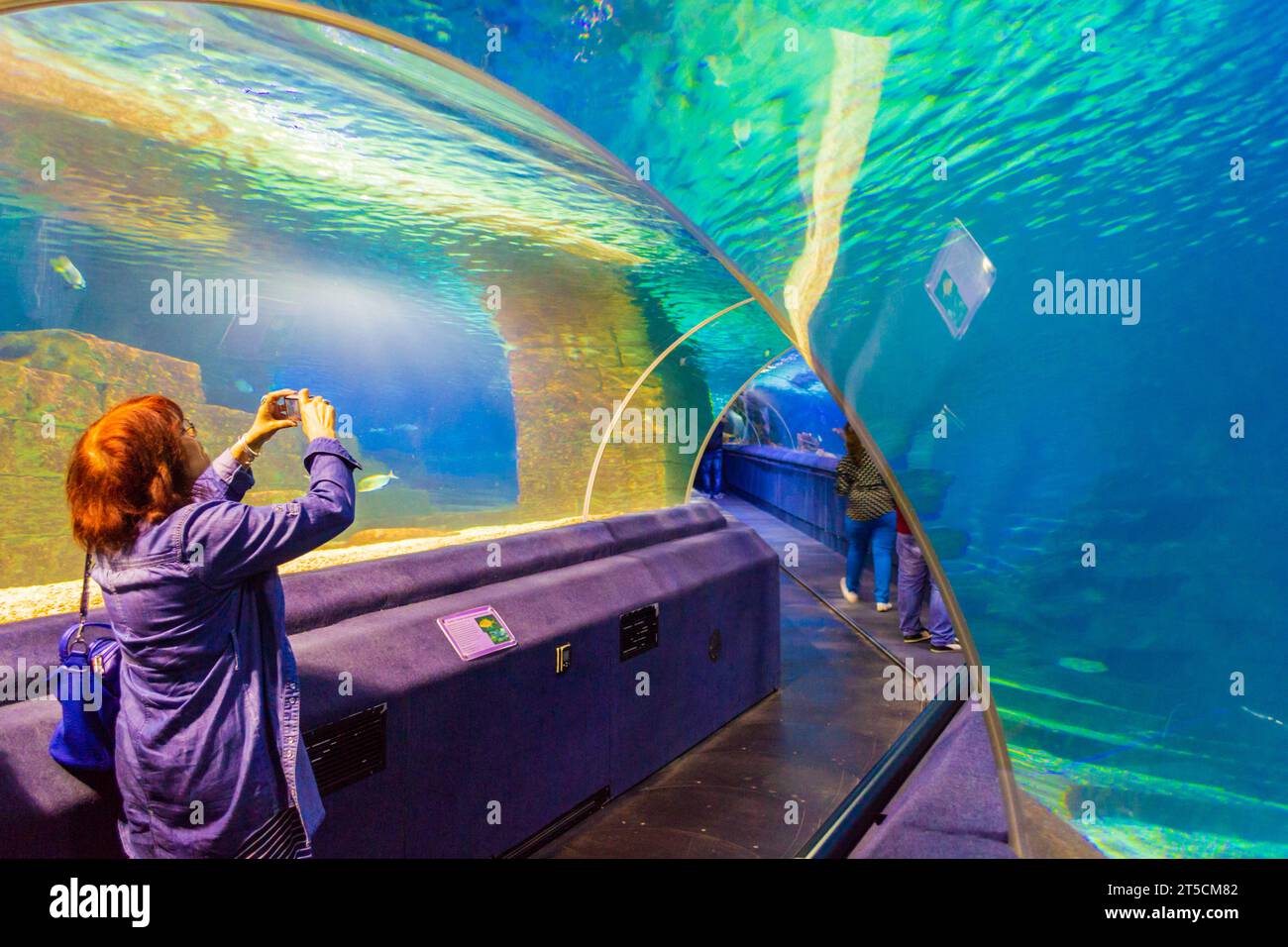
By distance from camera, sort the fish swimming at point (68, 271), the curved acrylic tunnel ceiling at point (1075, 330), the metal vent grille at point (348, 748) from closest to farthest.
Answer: the curved acrylic tunnel ceiling at point (1075, 330) < the metal vent grille at point (348, 748) < the fish swimming at point (68, 271)

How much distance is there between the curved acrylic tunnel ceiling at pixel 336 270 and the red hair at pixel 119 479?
5.07ft

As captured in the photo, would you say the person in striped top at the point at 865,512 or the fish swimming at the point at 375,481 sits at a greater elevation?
the fish swimming at the point at 375,481

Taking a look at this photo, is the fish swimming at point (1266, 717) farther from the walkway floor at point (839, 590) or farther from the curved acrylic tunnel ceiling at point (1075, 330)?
the walkway floor at point (839, 590)

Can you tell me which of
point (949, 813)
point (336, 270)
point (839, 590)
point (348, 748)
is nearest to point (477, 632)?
point (348, 748)

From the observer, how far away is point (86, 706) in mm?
1769

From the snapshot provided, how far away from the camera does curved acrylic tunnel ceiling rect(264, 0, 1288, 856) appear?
119 centimetres

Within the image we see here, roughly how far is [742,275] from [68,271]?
4564mm

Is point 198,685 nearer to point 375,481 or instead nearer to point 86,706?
point 86,706

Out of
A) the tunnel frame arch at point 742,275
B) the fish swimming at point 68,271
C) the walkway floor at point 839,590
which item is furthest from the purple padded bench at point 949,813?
the fish swimming at point 68,271

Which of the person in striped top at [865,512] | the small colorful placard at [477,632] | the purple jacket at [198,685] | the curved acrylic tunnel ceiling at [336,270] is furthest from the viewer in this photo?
the person in striped top at [865,512]

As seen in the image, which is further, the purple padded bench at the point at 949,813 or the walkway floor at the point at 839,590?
the walkway floor at the point at 839,590

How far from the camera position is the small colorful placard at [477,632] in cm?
321
